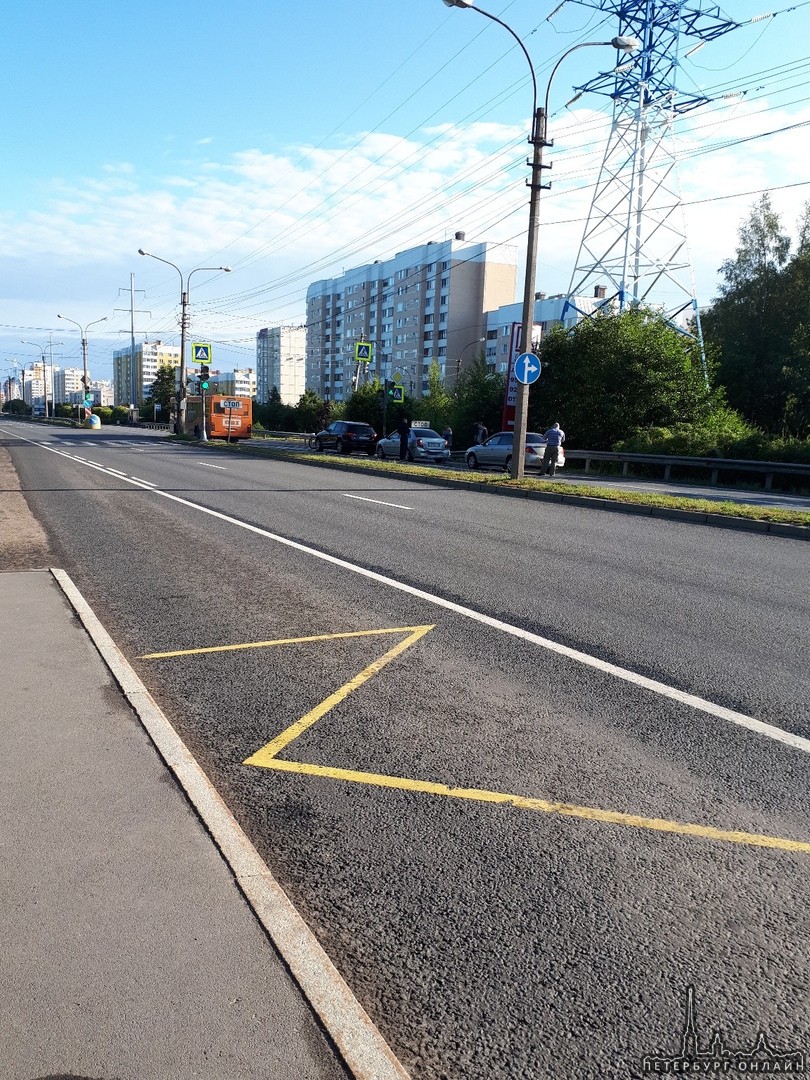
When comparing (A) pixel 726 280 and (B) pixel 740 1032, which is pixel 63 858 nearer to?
(B) pixel 740 1032

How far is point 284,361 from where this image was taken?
163500 mm

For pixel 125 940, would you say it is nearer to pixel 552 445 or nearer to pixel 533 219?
pixel 533 219

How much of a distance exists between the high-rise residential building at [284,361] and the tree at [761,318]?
114m

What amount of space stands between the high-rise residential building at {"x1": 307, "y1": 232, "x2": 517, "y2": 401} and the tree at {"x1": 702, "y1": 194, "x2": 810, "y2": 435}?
54.3m

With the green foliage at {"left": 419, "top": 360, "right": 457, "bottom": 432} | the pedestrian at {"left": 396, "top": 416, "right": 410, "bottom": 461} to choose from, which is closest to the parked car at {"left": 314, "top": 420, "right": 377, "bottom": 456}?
the pedestrian at {"left": 396, "top": 416, "right": 410, "bottom": 461}

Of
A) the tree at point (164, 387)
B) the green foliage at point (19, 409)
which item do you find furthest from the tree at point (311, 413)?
the green foliage at point (19, 409)

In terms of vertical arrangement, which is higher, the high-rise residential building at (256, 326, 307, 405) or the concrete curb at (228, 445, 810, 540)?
the high-rise residential building at (256, 326, 307, 405)

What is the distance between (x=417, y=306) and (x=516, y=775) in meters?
119

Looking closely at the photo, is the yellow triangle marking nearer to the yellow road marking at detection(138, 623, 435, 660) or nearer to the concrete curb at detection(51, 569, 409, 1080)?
the yellow road marking at detection(138, 623, 435, 660)

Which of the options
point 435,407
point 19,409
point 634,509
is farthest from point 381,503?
point 19,409

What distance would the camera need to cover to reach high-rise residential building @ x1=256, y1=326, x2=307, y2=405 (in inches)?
6353

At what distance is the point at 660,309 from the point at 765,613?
111 ft

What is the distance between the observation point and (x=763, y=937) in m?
2.77

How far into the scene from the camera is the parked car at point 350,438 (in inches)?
1543
